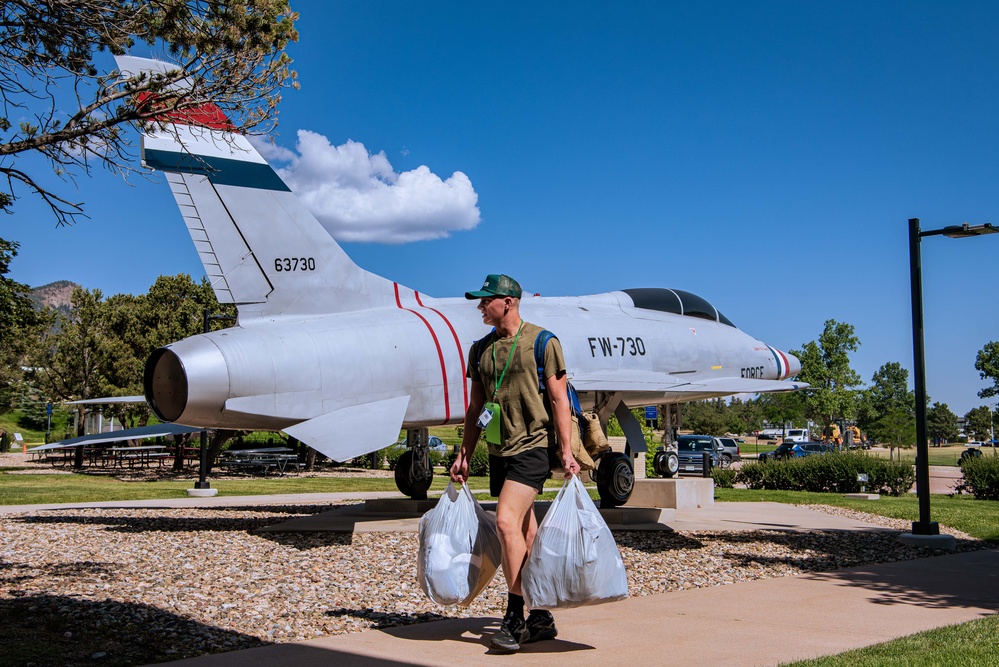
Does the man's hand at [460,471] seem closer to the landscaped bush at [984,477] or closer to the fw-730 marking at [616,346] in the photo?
the fw-730 marking at [616,346]

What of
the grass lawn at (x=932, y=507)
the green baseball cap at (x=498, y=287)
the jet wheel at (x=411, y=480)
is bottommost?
the grass lawn at (x=932, y=507)

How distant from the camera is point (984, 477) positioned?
2053 centimetres

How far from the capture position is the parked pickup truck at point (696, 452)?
35.8 meters

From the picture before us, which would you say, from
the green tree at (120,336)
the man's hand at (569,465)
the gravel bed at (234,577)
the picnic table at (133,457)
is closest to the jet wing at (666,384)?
the gravel bed at (234,577)

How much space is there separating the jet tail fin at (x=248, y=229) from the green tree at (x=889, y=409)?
16733 millimetres

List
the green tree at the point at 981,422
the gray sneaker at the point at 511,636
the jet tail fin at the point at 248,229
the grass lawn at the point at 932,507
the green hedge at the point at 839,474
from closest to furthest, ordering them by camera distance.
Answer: the gray sneaker at the point at 511,636 → the jet tail fin at the point at 248,229 → the grass lawn at the point at 932,507 → the green hedge at the point at 839,474 → the green tree at the point at 981,422

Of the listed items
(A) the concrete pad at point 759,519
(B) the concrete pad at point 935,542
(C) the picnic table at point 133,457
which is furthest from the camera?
(C) the picnic table at point 133,457

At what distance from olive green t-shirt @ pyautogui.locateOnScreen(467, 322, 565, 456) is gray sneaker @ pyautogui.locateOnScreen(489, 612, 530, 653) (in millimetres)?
1002

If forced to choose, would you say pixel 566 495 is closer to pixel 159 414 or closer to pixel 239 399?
pixel 239 399

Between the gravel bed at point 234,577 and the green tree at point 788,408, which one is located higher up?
the green tree at point 788,408

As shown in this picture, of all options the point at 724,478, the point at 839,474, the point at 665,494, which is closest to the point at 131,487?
the point at 665,494

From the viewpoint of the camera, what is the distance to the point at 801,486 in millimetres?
→ 22812

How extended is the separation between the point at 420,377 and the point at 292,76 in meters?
4.73

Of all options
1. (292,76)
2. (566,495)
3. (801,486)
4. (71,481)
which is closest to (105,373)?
(71,481)
